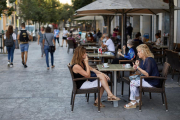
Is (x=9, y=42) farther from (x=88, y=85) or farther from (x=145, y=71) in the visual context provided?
(x=145, y=71)

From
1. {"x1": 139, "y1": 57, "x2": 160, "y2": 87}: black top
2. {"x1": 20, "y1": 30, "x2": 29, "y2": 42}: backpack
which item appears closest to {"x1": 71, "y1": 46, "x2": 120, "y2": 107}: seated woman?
{"x1": 139, "y1": 57, "x2": 160, "y2": 87}: black top

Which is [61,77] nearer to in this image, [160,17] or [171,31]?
[171,31]

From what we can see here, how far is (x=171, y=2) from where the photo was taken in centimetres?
1040

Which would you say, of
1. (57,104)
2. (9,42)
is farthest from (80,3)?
(57,104)

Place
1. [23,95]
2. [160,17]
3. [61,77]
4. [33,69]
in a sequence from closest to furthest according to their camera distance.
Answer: [23,95]
[61,77]
[33,69]
[160,17]

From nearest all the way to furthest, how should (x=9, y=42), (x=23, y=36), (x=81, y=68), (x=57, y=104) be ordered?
(x=81, y=68) → (x=57, y=104) → (x=23, y=36) → (x=9, y=42)

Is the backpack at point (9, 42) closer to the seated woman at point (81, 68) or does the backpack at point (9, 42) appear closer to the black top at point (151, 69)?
the seated woman at point (81, 68)

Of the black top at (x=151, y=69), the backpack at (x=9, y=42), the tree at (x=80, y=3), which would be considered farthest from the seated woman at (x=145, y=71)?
the tree at (x=80, y=3)

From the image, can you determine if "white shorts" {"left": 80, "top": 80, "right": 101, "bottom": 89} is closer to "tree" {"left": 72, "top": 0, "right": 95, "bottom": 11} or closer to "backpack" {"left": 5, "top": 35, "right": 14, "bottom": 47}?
"backpack" {"left": 5, "top": 35, "right": 14, "bottom": 47}

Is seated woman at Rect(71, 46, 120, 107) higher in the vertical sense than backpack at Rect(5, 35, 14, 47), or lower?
lower

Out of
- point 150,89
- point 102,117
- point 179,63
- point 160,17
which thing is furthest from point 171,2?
point 160,17

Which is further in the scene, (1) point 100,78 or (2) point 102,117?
(1) point 100,78

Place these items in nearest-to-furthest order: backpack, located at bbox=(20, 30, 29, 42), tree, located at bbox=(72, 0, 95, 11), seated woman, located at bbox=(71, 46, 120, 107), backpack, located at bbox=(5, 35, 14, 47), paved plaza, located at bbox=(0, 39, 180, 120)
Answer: paved plaza, located at bbox=(0, 39, 180, 120) → seated woman, located at bbox=(71, 46, 120, 107) → backpack, located at bbox=(20, 30, 29, 42) → backpack, located at bbox=(5, 35, 14, 47) → tree, located at bbox=(72, 0, 95, 11)

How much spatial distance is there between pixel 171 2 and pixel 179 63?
2.59m
